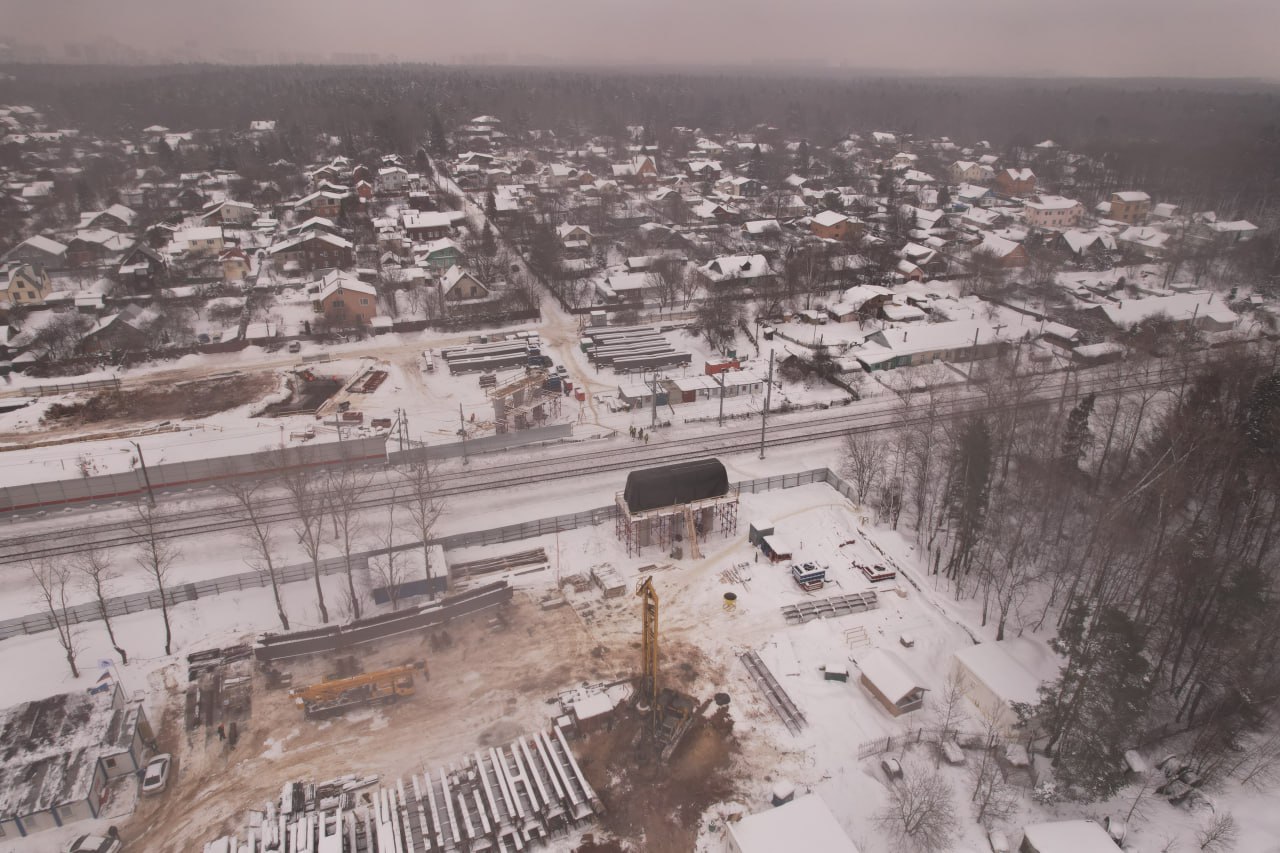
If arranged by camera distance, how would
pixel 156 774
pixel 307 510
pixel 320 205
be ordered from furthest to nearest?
pixel 320 205 → pixel 307 510 → pixel 156 774

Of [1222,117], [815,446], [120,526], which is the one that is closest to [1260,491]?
[815,446]

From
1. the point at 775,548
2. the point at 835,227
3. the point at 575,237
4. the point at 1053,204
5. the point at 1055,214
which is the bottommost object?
the point at 775,548

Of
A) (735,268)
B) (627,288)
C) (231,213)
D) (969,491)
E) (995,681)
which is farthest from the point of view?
(231,213)

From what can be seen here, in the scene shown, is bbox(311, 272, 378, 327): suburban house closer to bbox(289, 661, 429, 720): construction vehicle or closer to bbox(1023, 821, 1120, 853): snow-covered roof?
bbox(289, 661, 429, 720): construction vehicle

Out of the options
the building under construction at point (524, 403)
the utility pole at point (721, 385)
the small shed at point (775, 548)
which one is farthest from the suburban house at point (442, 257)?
the small shed at point (775, 548)

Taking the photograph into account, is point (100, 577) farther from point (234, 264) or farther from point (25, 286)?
point (25, 286)

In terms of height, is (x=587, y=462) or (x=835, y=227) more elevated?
(x=835, y=227)

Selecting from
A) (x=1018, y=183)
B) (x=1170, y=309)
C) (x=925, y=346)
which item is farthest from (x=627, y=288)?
(x=1018, y=183)

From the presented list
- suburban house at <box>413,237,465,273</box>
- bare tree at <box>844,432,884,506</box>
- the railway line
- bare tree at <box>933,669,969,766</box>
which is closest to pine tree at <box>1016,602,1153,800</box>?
bare tree at <box>933,669,969,766</box>
